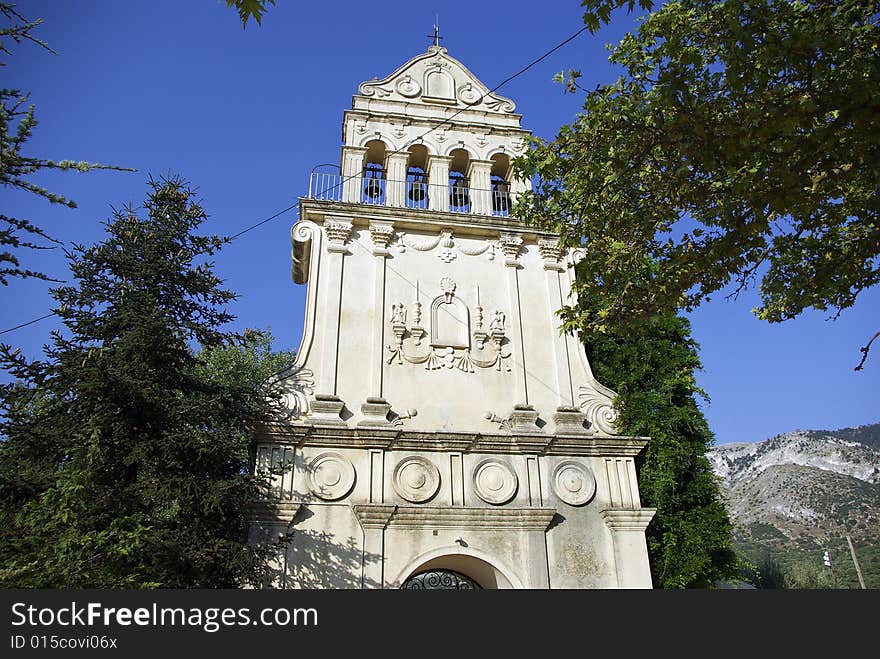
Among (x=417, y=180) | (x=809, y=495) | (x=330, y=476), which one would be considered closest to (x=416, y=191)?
(x=417, y=180)

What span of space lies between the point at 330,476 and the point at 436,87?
10.3 meters

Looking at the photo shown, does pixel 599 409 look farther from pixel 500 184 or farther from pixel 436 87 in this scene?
pixel 436 87

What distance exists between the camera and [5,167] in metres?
6.52

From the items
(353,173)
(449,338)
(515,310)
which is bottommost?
(449,338)

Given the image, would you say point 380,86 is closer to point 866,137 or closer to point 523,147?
point 523,147

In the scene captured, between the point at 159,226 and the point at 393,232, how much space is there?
4652mm

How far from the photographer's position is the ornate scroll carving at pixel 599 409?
512 inches

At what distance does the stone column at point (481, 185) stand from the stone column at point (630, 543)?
708 cm

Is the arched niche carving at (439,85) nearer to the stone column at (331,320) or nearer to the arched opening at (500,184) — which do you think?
the arched opening at (500,184)

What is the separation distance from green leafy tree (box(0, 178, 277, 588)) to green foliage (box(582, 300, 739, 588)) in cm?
727

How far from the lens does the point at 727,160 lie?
7773mm

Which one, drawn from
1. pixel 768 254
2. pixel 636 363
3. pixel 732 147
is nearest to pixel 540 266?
pixel 636 363

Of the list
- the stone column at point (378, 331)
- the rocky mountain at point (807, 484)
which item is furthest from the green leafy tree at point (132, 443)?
the rocky mountain at point (807, 484)

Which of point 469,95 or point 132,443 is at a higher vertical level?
point 469,95
